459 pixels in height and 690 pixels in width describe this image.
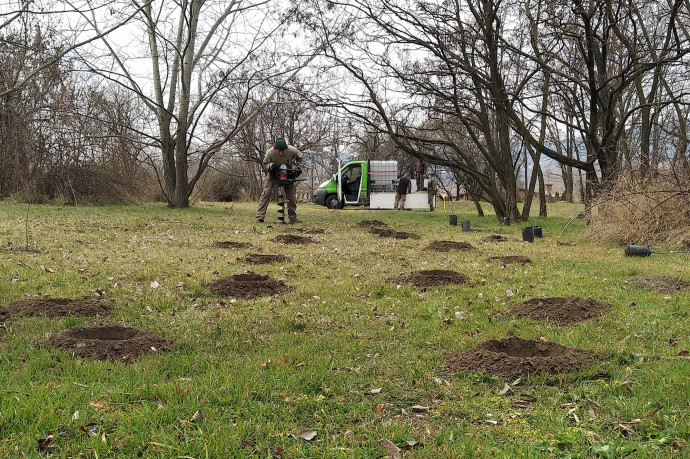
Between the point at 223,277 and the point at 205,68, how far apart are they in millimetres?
15349

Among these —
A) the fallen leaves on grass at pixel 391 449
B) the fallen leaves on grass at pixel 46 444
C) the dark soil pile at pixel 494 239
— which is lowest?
the fallen leaves on grass at pixel 391 449

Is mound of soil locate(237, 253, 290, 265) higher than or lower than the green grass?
higher

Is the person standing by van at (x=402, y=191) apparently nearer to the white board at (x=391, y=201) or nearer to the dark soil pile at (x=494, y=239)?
the white board at (x=391, y=201)

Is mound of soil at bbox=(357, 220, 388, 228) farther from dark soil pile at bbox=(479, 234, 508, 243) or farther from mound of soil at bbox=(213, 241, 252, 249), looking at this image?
mound of soil at bbox=(213, 241, 252, 249)

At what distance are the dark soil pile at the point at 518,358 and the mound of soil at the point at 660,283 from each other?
2.81 meters

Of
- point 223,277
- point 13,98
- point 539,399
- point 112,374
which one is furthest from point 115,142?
point 539,399

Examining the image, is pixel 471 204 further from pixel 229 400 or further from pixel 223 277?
pixel 229 400

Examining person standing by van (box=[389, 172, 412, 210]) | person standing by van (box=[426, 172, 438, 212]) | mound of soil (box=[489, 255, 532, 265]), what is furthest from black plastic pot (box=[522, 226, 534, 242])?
person standing by van (box=[426, 172, 438, 212])

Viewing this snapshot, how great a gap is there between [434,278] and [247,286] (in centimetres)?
239

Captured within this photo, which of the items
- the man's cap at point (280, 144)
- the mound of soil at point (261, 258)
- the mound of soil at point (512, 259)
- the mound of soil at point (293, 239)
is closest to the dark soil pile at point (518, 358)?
the mound of soil at point (512, 259)

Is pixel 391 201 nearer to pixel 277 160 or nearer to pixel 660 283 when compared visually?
pixel 277 160

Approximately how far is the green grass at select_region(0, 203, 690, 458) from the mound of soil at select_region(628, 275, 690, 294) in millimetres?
210

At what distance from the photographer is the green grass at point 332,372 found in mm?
2680

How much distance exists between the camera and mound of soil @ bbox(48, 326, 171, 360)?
3.76m
